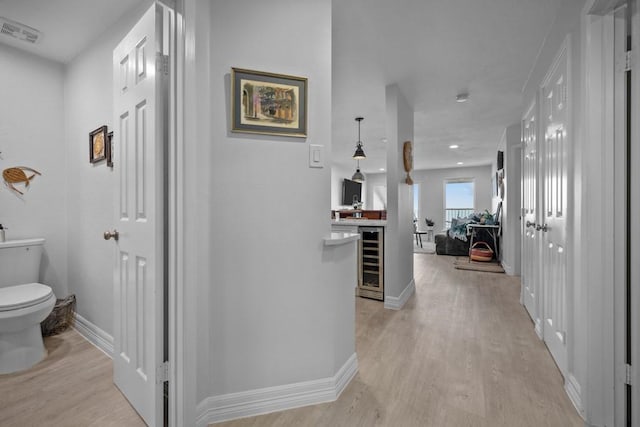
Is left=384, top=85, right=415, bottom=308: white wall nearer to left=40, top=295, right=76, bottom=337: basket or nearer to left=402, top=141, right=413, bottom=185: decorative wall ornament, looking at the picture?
left=402, top=141, right=413, bottom=185: decorative wall ornament

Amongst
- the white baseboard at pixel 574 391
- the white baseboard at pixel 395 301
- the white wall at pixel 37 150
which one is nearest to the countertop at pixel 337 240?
the white baseboard at pixel 574 391

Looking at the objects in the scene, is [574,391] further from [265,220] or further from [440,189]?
[440,189]

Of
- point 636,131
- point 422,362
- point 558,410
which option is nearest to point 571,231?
point 636,131

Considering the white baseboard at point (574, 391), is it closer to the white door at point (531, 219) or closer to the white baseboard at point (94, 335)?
the white door at point (531, 219)

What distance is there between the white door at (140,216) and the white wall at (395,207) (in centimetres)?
238

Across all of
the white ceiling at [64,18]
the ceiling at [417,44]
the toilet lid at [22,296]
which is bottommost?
the toilet lid at [22,296]

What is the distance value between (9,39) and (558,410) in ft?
14.3

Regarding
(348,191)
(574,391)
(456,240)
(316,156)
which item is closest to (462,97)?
(316,156)

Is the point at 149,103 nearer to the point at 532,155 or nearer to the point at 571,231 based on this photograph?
the point at 571,231

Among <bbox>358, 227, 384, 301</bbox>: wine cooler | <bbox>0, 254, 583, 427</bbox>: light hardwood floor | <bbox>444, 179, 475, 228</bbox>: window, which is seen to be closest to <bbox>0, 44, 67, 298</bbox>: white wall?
<bbox>0, 254, 583, 427</bbox>: light hardwood floor

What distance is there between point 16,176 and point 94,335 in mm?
1435

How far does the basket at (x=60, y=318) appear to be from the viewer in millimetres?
2318

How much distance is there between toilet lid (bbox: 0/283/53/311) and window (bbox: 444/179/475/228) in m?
10.1

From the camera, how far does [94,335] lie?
7.36ft
